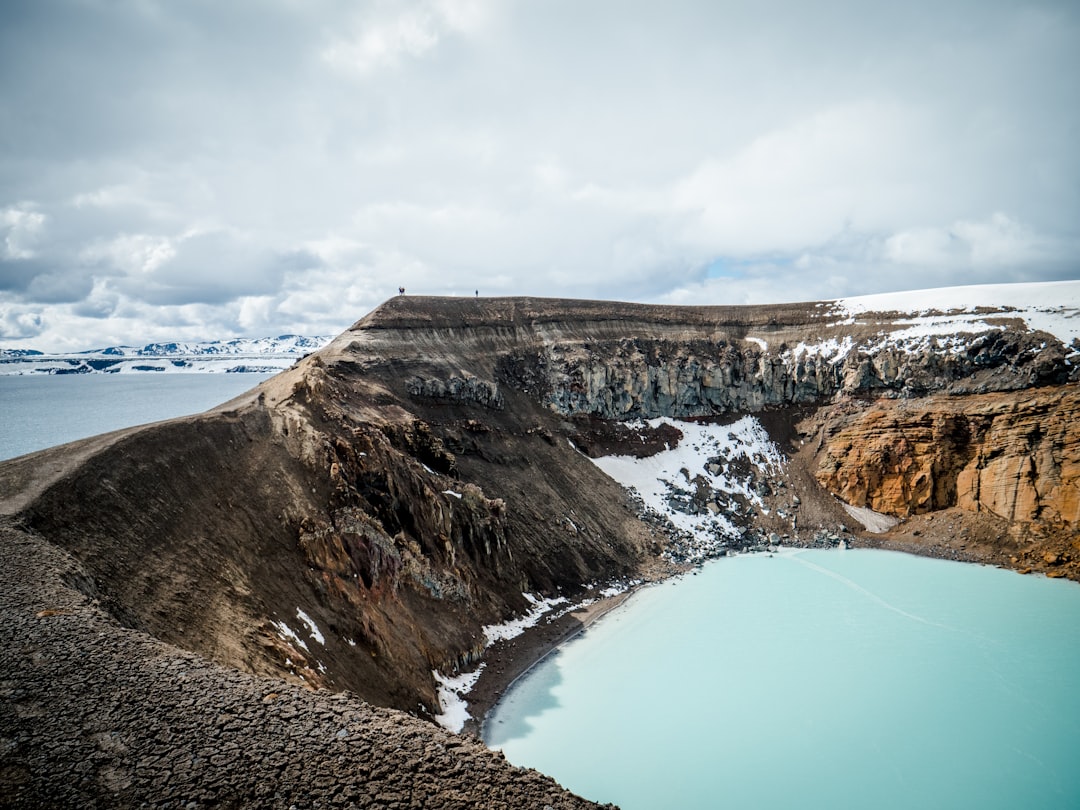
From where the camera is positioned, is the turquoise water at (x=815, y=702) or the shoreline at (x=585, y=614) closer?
the turquoise water at (x=815, y=702)

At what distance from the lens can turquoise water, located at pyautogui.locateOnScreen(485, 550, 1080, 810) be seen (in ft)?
62.7

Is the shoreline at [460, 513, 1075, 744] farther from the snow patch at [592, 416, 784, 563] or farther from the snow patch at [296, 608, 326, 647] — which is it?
the snow patch at [296, 608, 326, 647]

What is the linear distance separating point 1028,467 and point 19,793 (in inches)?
2219

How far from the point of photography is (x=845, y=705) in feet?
77.4

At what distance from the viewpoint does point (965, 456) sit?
4734 centimetres

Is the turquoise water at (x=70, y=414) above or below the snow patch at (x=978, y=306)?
below

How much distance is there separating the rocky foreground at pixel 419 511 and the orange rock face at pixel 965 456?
175mm

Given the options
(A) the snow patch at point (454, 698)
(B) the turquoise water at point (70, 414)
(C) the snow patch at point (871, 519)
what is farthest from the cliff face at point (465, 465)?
(B) the turquoise water at point (70, 414)

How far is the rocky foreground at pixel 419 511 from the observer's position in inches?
347

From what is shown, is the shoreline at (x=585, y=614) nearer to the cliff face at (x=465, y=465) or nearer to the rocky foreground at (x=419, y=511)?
the rocky foreground at (x=419, y=511)

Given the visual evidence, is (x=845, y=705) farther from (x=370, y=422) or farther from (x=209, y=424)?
(x=209, y=424)

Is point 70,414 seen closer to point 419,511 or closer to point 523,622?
point 419,511

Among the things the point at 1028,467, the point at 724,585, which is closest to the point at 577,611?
the point at 724,585

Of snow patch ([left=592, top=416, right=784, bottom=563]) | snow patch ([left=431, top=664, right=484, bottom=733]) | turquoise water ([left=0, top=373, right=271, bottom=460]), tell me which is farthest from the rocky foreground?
turquoise water ([left=0, top=373, right=271, bottom=460])
